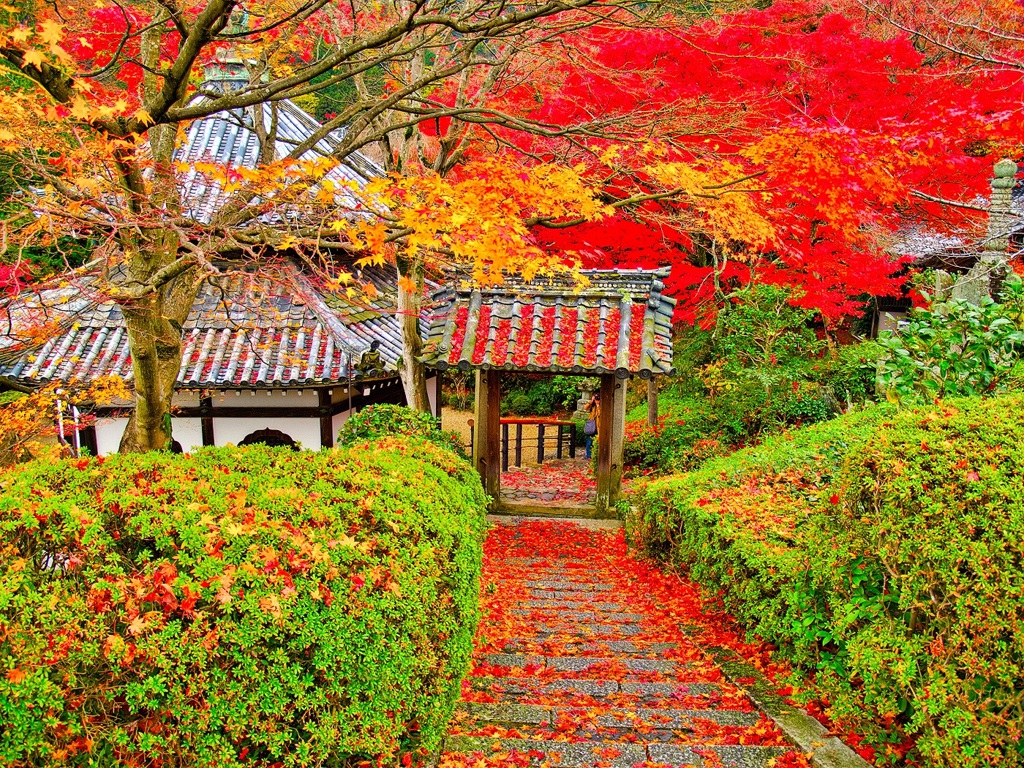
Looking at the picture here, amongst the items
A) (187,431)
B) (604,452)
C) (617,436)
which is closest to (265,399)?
(187,431)

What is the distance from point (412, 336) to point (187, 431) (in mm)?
4054

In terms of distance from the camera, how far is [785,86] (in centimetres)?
1320

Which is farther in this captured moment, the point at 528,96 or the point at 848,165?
the point at 528,96

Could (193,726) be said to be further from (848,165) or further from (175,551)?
(848,165)

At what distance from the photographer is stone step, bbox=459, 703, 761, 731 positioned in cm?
432

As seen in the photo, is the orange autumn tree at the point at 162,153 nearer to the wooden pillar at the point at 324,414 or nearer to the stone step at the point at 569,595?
the stone step at the point at 569,595

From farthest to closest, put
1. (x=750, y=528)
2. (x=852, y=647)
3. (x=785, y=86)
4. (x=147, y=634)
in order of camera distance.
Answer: (x=785, y=86)
(x=750, y=528)
(x=852, y=647)
(x=147, y=634)

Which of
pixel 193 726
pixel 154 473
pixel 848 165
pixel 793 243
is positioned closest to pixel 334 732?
pixel 193 726

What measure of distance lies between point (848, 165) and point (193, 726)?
9.52 meters

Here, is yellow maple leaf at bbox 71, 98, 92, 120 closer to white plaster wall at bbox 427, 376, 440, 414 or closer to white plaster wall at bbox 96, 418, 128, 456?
white plaster wall at bbox 96, 418, 128, 456

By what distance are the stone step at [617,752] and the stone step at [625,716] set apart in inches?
11.2

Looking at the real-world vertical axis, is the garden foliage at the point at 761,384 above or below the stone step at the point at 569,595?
above

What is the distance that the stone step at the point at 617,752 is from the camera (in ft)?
12.5

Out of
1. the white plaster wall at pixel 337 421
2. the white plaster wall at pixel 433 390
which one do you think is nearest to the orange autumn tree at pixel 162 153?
the white plaster wall at pixel 337 421
